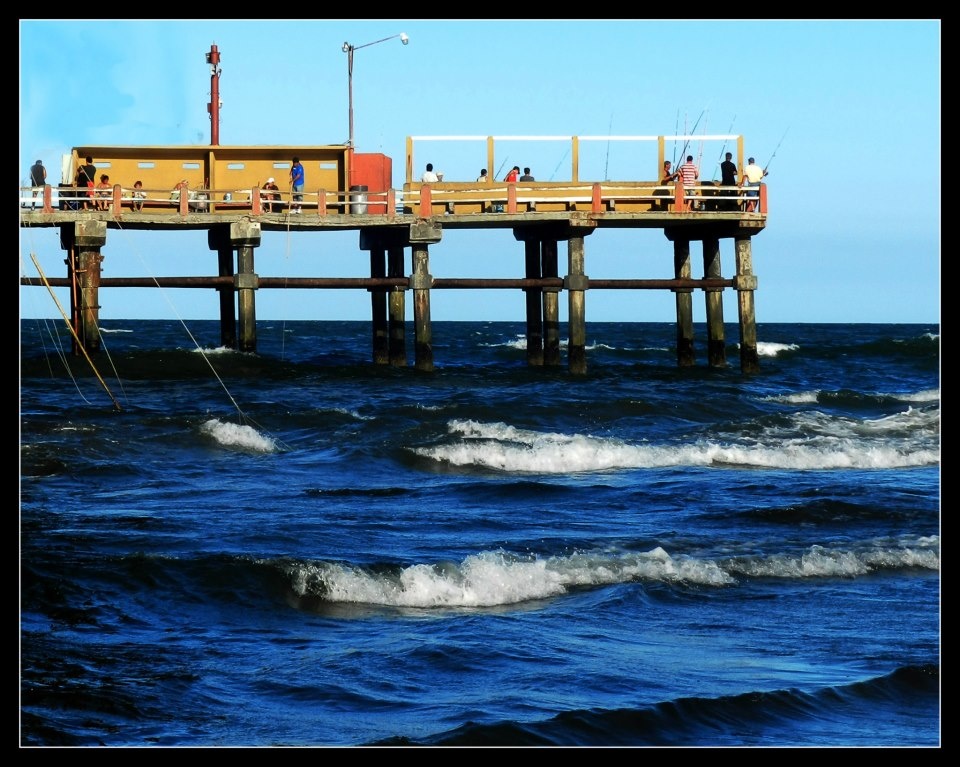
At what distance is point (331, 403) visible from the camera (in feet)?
87.6

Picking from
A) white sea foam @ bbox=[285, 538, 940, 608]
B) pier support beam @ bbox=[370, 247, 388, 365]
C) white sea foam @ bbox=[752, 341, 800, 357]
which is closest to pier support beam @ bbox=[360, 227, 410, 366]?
pier support beam @ bbox=[370, 247, 388, 365]

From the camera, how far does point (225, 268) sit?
3288cm

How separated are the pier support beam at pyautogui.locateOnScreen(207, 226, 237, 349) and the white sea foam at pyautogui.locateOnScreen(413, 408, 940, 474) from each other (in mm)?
11638

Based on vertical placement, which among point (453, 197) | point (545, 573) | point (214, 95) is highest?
point (214, 95)

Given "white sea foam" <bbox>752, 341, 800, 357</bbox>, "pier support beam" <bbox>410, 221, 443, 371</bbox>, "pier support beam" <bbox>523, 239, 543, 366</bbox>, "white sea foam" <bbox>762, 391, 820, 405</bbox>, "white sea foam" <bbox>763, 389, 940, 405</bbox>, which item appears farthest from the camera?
"white sea foam" <bbox>752, 341, 800, 357</bbox>

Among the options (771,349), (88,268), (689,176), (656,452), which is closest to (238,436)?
(656,452)

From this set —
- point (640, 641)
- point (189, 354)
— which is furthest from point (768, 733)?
point (189, 354)

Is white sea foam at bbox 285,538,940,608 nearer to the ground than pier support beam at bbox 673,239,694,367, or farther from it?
nearer to the ground

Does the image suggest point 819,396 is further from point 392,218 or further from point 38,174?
point 38,174

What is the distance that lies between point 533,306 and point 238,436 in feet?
43.4

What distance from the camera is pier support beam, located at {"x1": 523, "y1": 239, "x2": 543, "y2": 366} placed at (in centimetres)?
3303

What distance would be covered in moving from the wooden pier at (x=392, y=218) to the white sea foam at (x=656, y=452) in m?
8.04

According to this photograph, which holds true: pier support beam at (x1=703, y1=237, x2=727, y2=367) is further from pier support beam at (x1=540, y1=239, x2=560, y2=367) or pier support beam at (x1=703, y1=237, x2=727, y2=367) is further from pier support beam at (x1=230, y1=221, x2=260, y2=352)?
pier support beam at (x1=230, y1=221, x2=260, y2=352)

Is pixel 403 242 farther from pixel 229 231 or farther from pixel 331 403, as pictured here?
pixel 331 403
